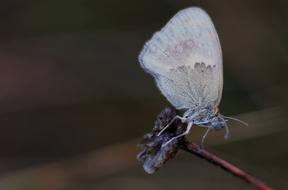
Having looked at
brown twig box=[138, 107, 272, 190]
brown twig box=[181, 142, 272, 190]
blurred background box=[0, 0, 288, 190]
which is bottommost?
brown twig box=[181, 142, 272, 190]

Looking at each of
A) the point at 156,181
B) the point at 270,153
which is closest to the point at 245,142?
the point at 270,153

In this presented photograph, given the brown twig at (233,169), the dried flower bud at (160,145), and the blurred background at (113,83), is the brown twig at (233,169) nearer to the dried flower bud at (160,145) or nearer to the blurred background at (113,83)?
the dried flower bud at (160,145)

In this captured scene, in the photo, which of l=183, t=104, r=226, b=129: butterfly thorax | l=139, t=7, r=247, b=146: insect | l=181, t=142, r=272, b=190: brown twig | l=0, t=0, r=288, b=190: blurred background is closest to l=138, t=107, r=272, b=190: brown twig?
l=181, t=142, r=272, b=190: brown twig

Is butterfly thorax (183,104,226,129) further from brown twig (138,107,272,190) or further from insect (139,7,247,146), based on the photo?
brown twig (138,107,272,190)

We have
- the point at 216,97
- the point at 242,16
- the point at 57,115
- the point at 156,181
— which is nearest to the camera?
the point at 216,97

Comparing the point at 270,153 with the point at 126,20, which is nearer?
the point at 270,153

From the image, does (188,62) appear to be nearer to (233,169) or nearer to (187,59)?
(187,59)

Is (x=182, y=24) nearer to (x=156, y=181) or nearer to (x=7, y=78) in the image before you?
(x=156, y=181)

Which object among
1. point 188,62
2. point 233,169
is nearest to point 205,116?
point 188,62
